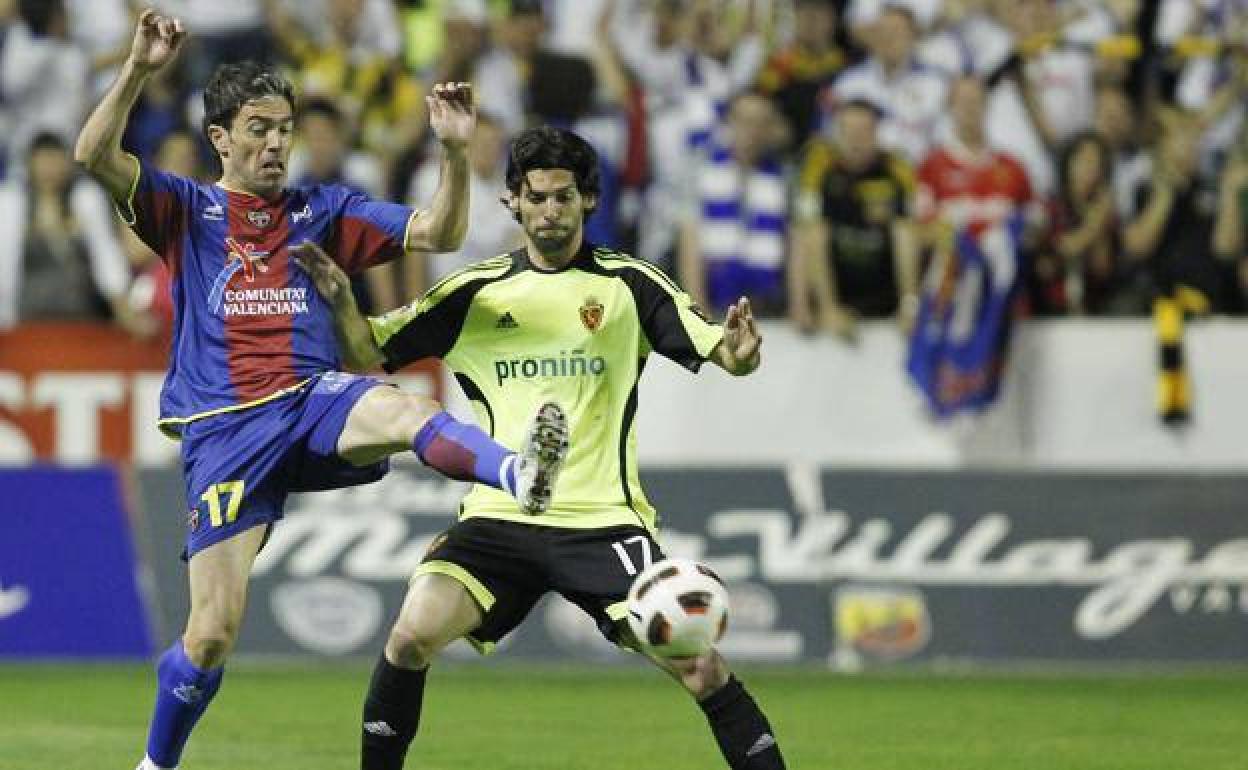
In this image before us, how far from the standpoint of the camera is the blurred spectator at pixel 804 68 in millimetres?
16984

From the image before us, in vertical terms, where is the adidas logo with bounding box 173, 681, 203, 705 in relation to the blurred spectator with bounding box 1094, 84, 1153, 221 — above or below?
below

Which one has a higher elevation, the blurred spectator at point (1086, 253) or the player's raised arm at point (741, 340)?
the player's raised arm at point (741, 340)

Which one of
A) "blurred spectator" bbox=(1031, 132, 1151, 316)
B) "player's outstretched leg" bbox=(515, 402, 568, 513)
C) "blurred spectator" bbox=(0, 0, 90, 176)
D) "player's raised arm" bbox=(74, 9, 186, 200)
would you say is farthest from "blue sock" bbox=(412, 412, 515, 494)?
"blurred spectator" bbox=(0, 0, 90, 176)

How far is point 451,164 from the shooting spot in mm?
A: 8703

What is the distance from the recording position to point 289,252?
8.79m

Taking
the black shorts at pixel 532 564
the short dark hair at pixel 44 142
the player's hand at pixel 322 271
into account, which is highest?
the player's hand at pixel 322 271

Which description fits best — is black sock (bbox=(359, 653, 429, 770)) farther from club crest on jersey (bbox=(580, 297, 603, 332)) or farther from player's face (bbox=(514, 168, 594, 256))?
player's face (bbox=(514, 168, 594, 256))

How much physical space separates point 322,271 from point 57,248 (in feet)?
25.9

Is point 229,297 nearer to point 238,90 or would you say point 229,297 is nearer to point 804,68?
point 238,90

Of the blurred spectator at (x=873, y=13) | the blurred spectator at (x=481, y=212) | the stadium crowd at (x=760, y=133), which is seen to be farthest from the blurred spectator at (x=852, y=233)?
the blurred spectator at (x=481, y=212)

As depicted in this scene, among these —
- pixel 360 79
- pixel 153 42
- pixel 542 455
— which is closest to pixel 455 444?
pixel 542 455

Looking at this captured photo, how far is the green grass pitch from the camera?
10742 millimetres

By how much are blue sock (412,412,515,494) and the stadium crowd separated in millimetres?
7495

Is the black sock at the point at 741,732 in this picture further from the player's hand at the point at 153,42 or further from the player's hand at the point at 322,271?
the player's hand at the point at 153,42
